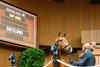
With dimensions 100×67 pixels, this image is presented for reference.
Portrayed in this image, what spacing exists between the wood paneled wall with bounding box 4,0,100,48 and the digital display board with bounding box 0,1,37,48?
0.63 meters

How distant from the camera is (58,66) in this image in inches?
181

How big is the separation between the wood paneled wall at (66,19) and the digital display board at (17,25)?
629 millimetres

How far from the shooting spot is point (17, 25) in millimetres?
10430

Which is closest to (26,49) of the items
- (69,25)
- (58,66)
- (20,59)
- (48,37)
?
(20,59)

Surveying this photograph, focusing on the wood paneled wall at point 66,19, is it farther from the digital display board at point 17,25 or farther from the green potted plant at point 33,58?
the green potted plant at point 33,58

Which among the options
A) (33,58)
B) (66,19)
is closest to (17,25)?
(33,58)

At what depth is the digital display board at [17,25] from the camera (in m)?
9.81

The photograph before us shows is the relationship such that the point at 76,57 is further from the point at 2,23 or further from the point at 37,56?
the point at 2,23

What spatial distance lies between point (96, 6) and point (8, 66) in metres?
4.58

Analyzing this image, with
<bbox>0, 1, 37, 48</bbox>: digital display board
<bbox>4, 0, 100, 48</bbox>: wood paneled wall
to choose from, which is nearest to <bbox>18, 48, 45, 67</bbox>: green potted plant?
<bbox>0, 1, 37, 48</bbox>: digital display board

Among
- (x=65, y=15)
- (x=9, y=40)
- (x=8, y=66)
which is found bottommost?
(x=8, y=66)

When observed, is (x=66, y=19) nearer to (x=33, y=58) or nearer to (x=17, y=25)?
(x=17, y=25)

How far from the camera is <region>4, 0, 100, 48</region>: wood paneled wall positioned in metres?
11.9

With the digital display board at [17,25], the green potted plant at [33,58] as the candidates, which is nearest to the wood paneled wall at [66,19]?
the digital display board at [17,25]
